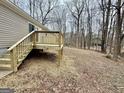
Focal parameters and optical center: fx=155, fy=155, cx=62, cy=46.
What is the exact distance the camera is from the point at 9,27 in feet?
31.6

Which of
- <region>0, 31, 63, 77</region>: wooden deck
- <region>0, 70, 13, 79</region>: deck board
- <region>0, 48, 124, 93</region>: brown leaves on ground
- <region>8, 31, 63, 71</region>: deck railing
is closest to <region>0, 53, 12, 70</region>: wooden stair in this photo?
<region>0, 31, 63, 77</region>: wooden deck

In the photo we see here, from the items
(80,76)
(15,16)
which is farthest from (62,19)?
(80,76)

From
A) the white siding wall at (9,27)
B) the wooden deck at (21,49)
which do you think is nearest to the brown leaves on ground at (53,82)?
the wooden deck at (21,49)

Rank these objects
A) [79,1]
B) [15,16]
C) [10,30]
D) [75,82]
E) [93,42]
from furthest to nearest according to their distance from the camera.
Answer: [93,42]
[79,1]
[15,16]
[10,30]
[75,82]

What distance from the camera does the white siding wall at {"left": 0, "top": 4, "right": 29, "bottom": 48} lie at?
865 centimetres

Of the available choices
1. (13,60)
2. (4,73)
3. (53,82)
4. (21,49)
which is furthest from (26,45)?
(53,82)

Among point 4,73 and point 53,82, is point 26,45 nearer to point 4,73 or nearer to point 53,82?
point 4,73

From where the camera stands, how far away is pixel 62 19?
46.8 meters

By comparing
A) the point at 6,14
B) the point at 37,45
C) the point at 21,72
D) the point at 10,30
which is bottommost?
the point at 21,72

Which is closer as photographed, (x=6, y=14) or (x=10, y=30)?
(x=6, y=14)

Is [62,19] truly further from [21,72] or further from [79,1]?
[21,72]

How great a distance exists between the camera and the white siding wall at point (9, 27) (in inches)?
341

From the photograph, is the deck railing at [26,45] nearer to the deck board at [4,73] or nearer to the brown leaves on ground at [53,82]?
the deck board at [4,73]

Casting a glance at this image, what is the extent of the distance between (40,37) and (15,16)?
2.20 m
